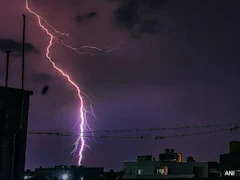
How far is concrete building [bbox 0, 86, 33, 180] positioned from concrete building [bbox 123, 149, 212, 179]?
43051 mm

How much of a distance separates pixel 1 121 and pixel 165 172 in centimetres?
4610

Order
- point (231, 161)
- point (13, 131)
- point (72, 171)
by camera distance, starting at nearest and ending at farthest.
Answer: point (13, 131) < point (231, 161) < point (72, 171)

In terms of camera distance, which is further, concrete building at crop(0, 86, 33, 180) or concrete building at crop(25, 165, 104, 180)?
concrete building at crop(25, 165, 104, 180)

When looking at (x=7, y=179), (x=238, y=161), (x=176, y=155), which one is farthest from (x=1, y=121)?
(x=176, y=155)

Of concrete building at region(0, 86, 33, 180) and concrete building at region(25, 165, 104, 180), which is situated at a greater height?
concrete building at region(0, 86, 33, 180)

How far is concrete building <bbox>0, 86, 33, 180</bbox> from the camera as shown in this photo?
2084cm

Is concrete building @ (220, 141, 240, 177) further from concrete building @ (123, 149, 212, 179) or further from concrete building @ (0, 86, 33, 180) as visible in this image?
concrete building @ (0, 86, 33, 180)

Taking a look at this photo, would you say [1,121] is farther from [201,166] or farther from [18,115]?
[201,166]

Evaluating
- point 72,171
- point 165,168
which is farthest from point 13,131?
point 72,171

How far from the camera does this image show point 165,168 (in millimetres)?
64688

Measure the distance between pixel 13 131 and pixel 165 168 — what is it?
45957 millimetres

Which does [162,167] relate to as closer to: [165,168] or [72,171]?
[165,168]

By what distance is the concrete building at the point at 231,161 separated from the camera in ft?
164

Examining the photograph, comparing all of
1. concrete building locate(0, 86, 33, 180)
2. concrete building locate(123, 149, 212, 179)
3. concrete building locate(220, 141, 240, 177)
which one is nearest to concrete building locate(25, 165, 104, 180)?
concrete building locate(123, 149, 212, 179)
